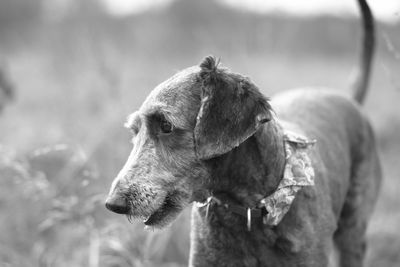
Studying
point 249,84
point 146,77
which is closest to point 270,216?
point 249,84

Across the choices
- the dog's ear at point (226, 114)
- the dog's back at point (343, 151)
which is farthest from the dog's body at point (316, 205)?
the dog's ear at point (226, 114)

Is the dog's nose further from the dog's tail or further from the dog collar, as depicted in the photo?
the dog's tail

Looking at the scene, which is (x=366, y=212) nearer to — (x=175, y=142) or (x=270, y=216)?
(x=270, y=216)

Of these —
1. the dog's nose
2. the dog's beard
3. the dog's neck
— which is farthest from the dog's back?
the dog's nose

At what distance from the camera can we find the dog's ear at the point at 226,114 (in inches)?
113

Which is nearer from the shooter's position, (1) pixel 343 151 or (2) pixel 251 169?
(2) pixel 251 169

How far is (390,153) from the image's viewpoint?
7.98 metres

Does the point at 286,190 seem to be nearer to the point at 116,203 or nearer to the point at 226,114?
the point at 226,114

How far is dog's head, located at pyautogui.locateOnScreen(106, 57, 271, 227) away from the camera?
287 centimetres

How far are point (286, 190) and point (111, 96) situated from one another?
161 inches

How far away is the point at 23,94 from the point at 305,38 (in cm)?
791

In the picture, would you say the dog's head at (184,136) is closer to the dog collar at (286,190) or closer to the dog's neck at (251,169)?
the dog's neck at (251,169)

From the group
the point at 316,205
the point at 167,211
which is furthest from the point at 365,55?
the point at 167,211

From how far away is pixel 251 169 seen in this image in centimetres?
310
